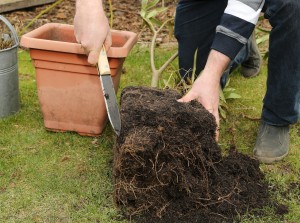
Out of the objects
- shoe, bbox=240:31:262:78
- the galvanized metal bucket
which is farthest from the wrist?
shoe, bbox=240:31:262:78

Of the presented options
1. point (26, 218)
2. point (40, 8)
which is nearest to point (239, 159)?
point (26, 218)

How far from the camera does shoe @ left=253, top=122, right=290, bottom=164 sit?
252cm

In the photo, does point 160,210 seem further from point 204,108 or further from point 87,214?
point 204,108

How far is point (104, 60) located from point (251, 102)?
4.58 feet

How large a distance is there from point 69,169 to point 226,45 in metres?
0.95

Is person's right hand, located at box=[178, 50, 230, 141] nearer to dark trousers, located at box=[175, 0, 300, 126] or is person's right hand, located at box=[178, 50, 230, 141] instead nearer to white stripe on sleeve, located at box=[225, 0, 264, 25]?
white stripe on sleeve, located at box=[225, 0, 264, 25]

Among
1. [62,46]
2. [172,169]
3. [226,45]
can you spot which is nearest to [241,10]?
[226,45]

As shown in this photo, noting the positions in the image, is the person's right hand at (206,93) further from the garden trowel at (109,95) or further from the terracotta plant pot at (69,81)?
the terracotta plant pot at (69,81)

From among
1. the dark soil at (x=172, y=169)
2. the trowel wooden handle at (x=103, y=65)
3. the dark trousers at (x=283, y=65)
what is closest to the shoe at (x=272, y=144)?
the dark trousers at (x=283, y=65)

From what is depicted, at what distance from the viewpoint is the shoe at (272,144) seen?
99.0 inches

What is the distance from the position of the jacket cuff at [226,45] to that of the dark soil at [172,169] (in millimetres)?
276

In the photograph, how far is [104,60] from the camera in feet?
6.97

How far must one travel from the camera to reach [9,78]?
2787 millimetres

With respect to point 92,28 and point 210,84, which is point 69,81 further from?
point 210,84
